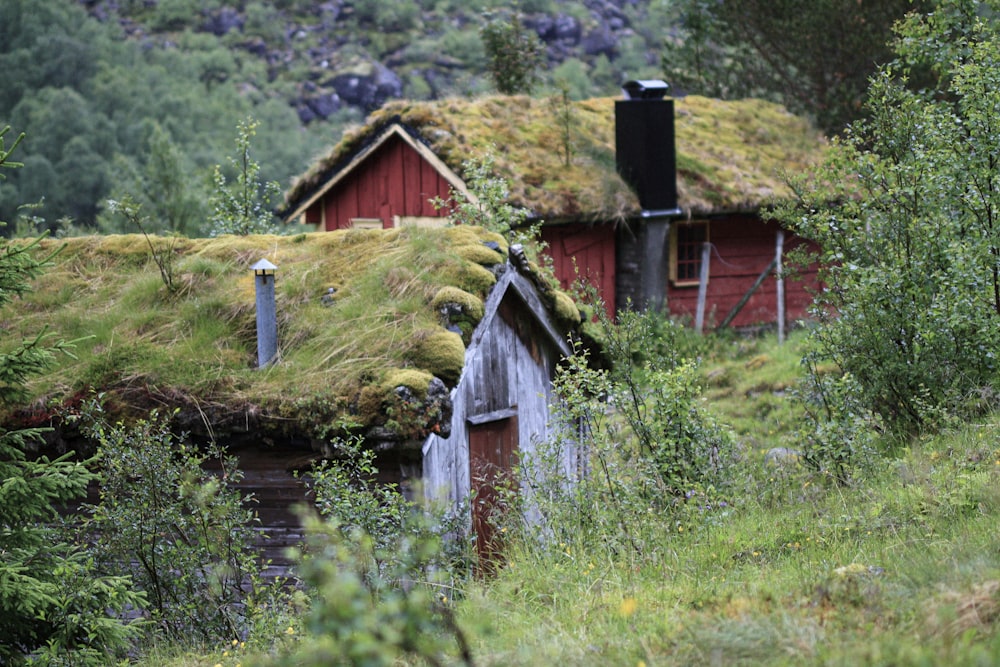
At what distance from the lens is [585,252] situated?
53.5ft

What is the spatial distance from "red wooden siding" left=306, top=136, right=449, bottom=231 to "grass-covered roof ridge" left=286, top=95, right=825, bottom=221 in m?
0.37

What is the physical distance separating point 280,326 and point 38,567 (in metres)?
2.55

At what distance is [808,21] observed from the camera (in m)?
23.2

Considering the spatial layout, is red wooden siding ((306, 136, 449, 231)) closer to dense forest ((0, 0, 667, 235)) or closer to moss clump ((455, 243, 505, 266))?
dense forest ((0, 0, 667, 235))

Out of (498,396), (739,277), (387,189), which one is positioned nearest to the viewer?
(498,396)

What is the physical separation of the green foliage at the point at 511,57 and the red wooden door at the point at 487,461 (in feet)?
40.7

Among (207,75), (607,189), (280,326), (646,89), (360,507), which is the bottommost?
(360,507)

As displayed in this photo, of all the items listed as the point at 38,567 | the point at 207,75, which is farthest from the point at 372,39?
the point at 38,567

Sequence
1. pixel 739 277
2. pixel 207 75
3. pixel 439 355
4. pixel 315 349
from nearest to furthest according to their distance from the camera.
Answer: pixel 439 355 < pixel 315 349 < pixel 739 277 < pixel 207 75

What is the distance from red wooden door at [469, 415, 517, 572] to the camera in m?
7.60

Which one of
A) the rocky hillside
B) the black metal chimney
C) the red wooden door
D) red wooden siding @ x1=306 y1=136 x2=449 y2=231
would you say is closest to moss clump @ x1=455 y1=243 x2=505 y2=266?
the red wooden door

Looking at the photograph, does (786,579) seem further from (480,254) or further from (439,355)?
(480,254)

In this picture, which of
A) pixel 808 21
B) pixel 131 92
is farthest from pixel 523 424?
pixel 131 92

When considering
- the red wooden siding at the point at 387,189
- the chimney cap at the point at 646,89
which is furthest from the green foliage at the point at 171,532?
the chimney cap at the point at 646,89
